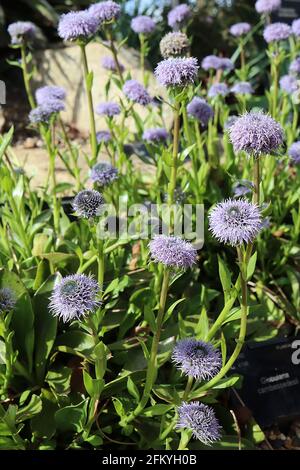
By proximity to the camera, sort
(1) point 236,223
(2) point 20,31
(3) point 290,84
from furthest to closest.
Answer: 1. (3) point 290,84
2. (2) point 20,31
3. (1) point 236,223

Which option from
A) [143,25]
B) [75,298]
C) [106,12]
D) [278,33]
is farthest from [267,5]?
[75,298]

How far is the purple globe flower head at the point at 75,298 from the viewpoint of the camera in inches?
44.9

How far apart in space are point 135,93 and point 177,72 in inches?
23.7

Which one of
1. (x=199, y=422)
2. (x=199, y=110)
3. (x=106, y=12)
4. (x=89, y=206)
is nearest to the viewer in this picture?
(x=199, y=422)

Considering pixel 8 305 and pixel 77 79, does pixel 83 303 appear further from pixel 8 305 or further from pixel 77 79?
pixel 77 79

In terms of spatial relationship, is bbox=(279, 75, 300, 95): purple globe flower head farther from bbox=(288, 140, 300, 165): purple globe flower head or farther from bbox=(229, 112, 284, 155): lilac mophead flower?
bbox=(229, 112, 284, 155): lilac mophead flower

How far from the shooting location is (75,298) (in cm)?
115

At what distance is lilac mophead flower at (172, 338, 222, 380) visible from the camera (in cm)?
124

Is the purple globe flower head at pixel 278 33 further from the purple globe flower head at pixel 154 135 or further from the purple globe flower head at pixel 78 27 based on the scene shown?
the purple globe flower head at pixel 78 27

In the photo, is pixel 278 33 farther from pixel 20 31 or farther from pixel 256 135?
pixel 256 135

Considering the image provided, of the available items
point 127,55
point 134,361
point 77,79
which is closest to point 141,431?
point 134,361

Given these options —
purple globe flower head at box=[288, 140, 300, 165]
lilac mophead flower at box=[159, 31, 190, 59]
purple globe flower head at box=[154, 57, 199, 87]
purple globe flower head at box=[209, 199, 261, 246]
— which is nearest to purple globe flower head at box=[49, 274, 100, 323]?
purple globe flower head at box=[209, 199, 261, 246]

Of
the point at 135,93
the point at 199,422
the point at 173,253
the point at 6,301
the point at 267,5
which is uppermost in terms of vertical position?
the point at 267,5

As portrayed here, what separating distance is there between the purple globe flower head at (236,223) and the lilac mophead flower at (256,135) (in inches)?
5.0
